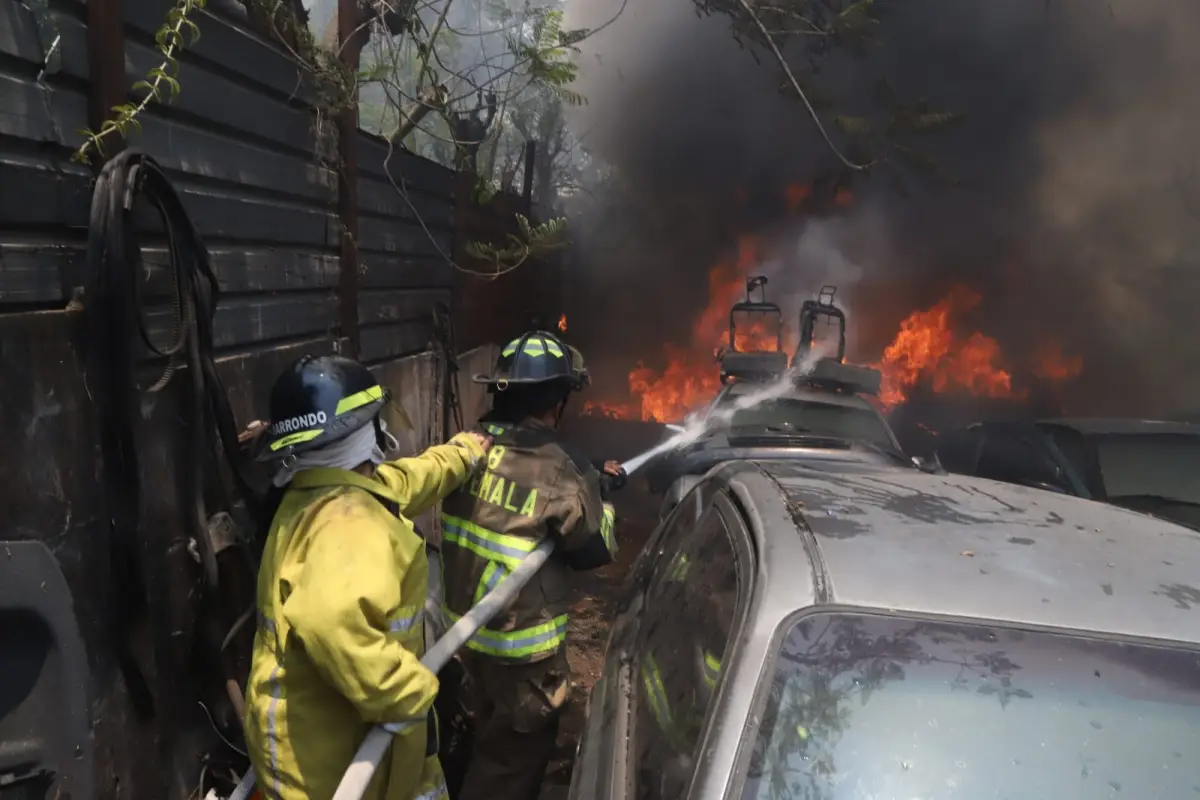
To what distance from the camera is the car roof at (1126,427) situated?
5211 mm

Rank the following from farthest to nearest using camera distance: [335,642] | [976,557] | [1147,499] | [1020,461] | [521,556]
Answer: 1. [1020,461]
2. [1147,499]
3. [521,556]
4. [976,557]
5. [335,642]

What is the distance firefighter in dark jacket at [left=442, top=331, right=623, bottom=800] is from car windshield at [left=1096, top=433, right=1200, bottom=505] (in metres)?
3.77

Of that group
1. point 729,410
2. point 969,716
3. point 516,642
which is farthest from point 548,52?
point 969,716

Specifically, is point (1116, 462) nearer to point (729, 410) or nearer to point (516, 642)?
point (729, 410)

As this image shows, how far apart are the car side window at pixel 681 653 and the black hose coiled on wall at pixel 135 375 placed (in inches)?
55.5

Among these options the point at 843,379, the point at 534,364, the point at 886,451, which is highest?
the point at 534,364

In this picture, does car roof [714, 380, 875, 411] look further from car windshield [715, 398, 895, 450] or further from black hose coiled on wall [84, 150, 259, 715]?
black hose coiled on wall [84, 150, 259, 715]

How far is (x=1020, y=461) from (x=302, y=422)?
5.41 metres

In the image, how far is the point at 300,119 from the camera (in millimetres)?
3615

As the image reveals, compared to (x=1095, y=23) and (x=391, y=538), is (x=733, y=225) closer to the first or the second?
(x=1095, y=23)

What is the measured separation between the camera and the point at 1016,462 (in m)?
5.80

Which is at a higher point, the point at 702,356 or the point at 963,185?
the point at 963,185

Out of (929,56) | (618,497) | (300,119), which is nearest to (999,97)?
(929,56)

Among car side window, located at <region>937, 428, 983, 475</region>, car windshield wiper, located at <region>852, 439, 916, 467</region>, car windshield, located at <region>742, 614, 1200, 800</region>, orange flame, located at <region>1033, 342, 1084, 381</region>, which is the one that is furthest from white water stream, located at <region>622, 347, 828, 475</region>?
orange flame, located at <region>1033, 342, 1084, 381</region>
